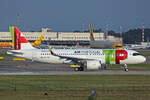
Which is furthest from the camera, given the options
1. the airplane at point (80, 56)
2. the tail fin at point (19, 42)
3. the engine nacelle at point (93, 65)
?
the tail fin at point (19, 42)

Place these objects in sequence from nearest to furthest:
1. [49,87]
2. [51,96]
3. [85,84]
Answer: [51,96]
[49,87]
[85,84]

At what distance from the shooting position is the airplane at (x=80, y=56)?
164 feet

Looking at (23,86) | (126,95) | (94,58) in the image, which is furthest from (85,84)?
(94,58)

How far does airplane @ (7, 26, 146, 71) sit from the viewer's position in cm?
4997

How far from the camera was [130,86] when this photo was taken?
105ft

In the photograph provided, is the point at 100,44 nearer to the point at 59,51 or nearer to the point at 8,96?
the point at 59,51

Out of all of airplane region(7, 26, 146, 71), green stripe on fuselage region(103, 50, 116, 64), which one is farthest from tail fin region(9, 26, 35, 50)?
green stripe on fuselage region(103, 50, 116, 64)

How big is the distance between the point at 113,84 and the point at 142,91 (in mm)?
5184

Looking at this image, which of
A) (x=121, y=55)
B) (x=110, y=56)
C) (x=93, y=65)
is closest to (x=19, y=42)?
(x=93, y=65)

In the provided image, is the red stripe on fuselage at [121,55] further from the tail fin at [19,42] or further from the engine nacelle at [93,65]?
the tail fin at [19,42]

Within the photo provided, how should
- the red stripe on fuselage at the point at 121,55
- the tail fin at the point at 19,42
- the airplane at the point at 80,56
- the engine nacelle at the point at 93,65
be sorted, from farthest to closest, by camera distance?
the tail fin at the point at 19,42, the red stripe on fuselage at the point at 121,55, the airplane at the point at 80,56, the engine nacelle at the point at 93,65

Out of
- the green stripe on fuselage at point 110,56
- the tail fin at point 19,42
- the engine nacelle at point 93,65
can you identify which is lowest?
the engine nacelle at point 93,65

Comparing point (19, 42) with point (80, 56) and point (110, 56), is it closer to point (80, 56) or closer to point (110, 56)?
point (80, 56)

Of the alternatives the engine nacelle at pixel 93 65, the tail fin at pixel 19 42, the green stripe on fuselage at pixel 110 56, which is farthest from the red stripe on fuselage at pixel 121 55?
the tail fin at pixel 19 42
